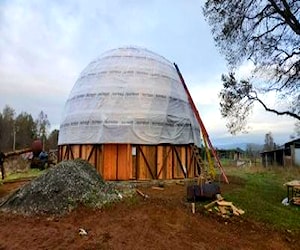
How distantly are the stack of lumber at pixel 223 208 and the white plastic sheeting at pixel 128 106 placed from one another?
560 centimetres

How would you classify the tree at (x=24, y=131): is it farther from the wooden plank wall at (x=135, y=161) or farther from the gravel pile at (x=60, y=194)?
the gravel pile at (x=60, y=194)

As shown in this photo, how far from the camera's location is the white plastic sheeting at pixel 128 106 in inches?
596

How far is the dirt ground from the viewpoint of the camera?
7184mm

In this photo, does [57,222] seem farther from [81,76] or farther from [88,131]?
[81,76]

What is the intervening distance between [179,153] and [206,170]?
144cm

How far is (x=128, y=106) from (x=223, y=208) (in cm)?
716

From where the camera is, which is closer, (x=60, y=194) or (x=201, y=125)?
(x=60, y=194)

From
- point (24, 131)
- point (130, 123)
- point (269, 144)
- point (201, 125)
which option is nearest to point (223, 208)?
point (130, 123)

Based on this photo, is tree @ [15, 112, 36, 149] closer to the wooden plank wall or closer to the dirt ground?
the wooden plank wall

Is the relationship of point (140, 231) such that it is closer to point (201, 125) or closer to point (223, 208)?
point (223, 208)

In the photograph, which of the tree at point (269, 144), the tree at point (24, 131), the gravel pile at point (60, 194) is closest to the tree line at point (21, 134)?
the tree at point (24, 131)

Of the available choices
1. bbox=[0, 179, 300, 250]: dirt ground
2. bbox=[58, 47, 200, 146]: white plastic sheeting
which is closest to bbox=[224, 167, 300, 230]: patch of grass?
bbox=[0, 179, 300, 250]: dirt ground

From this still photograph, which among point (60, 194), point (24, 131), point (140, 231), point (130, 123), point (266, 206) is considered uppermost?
point (24, 131)

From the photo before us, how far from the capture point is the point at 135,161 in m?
14.9
